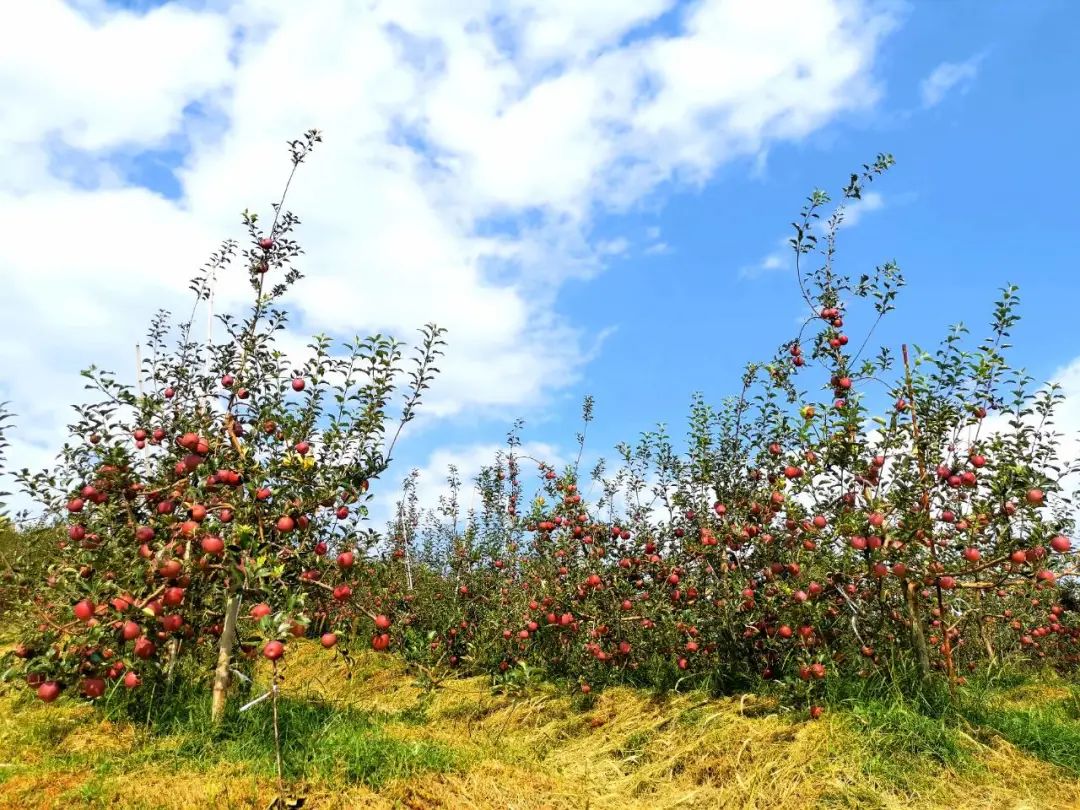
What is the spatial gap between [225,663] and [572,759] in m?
3.21

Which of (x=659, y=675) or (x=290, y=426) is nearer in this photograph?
(x=290, y=426)

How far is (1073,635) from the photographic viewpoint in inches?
381

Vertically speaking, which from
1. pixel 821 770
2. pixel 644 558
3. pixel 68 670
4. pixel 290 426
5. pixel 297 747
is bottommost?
pixel 821 770

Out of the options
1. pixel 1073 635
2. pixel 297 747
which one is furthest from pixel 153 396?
pixel 1073 635

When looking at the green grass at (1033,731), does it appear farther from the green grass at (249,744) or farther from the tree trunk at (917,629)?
the green grass at (249,744)

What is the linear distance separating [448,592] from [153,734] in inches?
278

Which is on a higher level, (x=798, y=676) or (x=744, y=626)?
(x=744, y=626)

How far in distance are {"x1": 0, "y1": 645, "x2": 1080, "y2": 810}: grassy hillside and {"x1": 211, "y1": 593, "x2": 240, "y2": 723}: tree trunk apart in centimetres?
14

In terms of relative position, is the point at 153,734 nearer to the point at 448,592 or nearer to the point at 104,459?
the point at 104,459

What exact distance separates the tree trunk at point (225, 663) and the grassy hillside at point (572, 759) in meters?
0.14

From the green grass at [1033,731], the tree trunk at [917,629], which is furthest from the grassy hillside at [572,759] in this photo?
the tree trunk at [917,629]

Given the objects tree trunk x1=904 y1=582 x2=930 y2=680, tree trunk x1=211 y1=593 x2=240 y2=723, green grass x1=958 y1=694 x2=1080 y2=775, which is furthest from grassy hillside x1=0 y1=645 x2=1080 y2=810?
tree trunk x1=904 y1=582 x2=930 y2=680

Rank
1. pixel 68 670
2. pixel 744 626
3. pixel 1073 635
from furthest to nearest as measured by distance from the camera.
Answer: pixel 1073 635 < pixel 744 626 < pixel 68 670

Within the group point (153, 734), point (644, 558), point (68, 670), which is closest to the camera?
point (68, 670)
